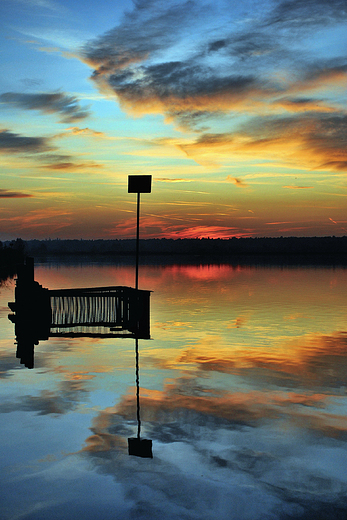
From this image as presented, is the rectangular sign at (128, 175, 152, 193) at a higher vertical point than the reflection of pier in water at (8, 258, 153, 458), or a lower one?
higher

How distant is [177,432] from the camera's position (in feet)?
28.8

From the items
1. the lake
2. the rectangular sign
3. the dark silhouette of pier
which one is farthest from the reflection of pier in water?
the rectangular sign

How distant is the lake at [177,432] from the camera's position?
632cm

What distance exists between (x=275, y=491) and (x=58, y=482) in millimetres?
2859

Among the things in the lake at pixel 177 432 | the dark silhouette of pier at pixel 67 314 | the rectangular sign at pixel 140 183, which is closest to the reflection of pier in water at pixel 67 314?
the dark silhouette of pier at pixel 67 314

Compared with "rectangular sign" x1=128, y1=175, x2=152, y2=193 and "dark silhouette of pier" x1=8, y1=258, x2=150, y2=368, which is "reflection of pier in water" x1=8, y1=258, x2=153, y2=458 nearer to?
"dark silhouette of pier" x1=8, y1=258, x2=150, y2=368

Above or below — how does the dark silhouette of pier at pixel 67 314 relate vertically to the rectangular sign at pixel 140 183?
below

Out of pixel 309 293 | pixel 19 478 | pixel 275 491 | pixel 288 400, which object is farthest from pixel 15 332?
pixel 309 293

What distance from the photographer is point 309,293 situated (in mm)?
42625

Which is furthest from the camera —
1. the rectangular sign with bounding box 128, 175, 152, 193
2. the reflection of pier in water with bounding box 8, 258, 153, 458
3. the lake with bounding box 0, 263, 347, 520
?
the rectangular sign with bounding box 128, 175, 152, 193

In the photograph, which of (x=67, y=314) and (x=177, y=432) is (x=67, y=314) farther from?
(x=177, y=432)

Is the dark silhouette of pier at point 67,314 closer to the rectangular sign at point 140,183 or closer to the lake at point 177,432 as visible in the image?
the lake at point 177,432

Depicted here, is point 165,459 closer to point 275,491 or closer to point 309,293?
point 275,491

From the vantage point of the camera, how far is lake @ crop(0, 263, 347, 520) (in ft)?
20.7
